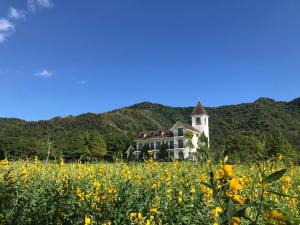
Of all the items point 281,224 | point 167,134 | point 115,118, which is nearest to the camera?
point 281,224

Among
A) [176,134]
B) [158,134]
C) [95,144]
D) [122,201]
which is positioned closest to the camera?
[122,201]

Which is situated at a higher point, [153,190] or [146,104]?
[146,104]

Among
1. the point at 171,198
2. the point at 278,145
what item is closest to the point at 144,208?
the point at 171,198

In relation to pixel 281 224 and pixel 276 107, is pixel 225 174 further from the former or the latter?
pixel 276 107

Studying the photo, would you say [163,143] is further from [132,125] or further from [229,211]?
[229,211]

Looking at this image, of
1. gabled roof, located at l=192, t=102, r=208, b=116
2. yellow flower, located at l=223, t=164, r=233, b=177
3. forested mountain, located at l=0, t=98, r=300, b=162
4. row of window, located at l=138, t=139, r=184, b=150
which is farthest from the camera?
forested mountain, located at l=0, t=98, r=300, b=162

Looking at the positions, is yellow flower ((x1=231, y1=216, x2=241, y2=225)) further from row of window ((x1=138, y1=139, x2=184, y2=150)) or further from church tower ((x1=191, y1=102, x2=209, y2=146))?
church tower ((x1=191, y1=102, x2=209, y2=146))

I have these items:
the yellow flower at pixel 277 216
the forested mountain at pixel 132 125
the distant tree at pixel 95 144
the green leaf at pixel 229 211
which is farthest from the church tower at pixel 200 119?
the yellow flower at pixel 277 216

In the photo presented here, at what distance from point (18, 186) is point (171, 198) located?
2.67 m

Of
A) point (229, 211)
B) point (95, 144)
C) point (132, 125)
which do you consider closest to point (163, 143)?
point (95, 144)

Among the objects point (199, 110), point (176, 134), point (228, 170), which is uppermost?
point (199, 110)

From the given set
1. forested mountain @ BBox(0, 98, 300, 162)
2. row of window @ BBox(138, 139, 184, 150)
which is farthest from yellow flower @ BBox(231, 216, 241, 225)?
forested mountain @ BBox(0, 98, 300, 162)

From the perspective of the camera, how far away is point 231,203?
1307mm

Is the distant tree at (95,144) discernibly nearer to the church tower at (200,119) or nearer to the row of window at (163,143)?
the row of window at (163,143)
